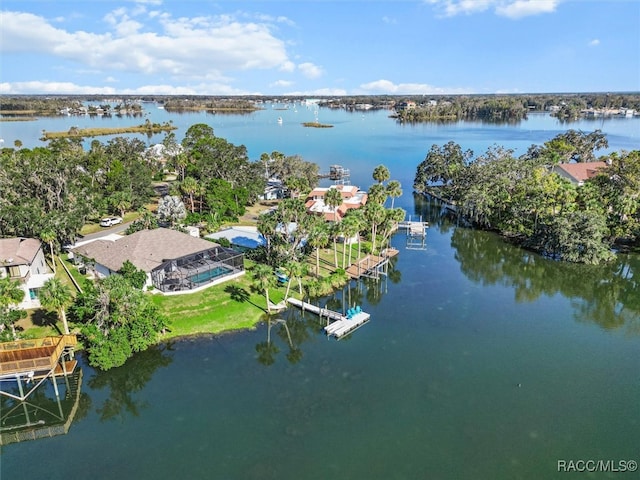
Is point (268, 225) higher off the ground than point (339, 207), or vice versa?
point (268, 225)

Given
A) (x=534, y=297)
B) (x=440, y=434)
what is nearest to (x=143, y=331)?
(x=440, y=434)

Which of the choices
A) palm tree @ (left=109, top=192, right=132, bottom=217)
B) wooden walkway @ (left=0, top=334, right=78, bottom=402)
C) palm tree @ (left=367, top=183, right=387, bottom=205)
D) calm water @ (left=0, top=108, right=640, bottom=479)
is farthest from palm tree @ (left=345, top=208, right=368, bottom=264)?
palm tree @ (left=109, top=192, right=132, bottom=217)

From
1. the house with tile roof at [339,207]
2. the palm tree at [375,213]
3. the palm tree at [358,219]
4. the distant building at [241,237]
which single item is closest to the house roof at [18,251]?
the distant building at [241,237]

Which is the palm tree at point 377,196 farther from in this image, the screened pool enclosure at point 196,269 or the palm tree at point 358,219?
the screened pool enclosure at point 196,269

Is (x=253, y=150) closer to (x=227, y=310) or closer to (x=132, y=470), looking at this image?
(x=227, y=310)

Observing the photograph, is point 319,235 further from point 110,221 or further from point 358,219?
point 110,221

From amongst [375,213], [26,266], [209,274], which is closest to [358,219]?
[375,213]

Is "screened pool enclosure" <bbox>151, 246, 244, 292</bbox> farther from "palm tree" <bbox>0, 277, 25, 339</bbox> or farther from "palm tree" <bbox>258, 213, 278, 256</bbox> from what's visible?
"palm tree" <bbox>0, 277, 25, 339</bbox>
